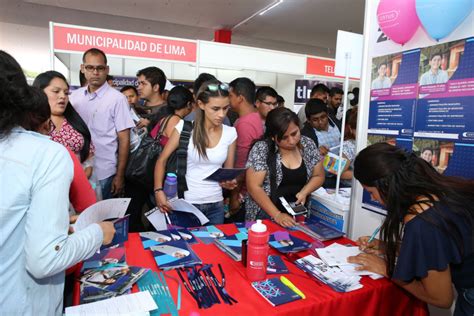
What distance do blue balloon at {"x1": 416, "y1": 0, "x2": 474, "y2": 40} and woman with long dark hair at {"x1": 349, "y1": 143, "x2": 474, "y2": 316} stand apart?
61 centimetres

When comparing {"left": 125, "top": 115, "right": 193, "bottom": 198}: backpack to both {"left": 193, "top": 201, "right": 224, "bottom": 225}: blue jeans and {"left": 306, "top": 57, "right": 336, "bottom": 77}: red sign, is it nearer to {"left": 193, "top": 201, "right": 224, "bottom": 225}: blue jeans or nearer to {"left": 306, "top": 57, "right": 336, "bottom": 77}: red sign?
{"left": 193, "top": 201, "right": 224, "bottom": 225}: blue jeans

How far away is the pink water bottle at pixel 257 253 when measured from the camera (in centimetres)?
106

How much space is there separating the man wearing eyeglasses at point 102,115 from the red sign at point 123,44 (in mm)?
1790

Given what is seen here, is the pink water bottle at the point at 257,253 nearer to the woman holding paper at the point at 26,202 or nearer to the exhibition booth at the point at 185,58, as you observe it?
the woman holding paper at the point at 26,202

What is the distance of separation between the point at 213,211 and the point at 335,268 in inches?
33.5

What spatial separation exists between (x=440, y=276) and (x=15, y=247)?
1.11 metres

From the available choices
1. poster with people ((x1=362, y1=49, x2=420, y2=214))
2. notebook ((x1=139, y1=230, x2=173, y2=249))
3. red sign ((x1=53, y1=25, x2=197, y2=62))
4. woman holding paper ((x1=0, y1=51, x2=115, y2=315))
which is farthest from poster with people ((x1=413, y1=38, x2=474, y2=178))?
red sign ((x1=53, y1=25, x2=197, y2=62))

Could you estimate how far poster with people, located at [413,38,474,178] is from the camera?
1.28 metres

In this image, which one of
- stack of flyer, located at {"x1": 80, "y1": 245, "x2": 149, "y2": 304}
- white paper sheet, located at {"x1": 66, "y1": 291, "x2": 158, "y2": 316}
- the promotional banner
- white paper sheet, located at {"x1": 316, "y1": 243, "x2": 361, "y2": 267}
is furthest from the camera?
the promotional banner

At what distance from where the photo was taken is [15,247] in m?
0.74

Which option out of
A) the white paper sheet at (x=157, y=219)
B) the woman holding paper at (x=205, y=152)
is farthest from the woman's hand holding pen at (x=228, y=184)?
the white paper sheet at (x=157, y=219)

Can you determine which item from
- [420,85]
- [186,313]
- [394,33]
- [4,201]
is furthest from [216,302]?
[394,33]

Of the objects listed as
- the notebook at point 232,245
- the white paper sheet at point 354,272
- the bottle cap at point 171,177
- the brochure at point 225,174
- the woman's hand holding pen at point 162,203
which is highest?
the brochure at point 225,174

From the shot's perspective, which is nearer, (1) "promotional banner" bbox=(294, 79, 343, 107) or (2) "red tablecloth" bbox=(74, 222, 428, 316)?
(2) "red tablecloth" bbox=(74, 222, 428, 316)
